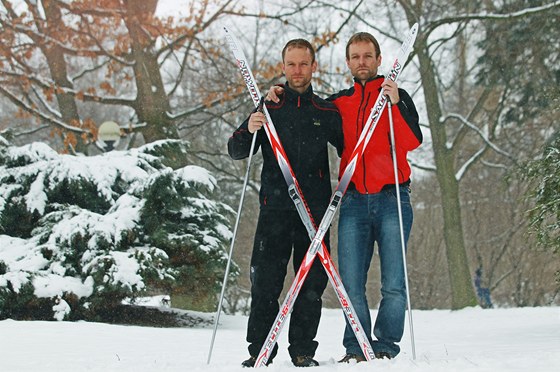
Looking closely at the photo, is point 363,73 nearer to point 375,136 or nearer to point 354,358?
point 375,136

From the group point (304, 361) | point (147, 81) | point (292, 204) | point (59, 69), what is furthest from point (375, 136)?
point (59, 69)

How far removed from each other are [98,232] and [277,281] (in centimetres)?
429

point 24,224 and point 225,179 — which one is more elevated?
point 225,179

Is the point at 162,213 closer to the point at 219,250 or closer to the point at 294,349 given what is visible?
the point at 219,250

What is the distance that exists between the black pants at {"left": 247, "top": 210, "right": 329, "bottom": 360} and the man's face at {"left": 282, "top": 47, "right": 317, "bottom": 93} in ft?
2.52

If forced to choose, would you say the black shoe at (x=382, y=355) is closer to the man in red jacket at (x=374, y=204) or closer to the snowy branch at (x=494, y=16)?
the man in red jacket at (x=374, y=204)

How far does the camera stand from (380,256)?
14.0 feet

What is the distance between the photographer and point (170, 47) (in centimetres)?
1320

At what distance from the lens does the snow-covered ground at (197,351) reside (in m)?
3.69

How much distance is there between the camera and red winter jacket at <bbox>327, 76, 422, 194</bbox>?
14.3ft

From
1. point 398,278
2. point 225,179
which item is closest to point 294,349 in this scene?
point 398,278

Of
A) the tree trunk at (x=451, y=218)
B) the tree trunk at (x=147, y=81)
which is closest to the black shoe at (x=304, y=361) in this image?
the tree trunk at (x=147, y=81)

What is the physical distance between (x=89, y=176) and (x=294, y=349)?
533 cm

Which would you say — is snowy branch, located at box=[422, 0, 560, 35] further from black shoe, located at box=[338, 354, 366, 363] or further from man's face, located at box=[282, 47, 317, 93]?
black shoe, located at box=[338, 354, 366, 363]
